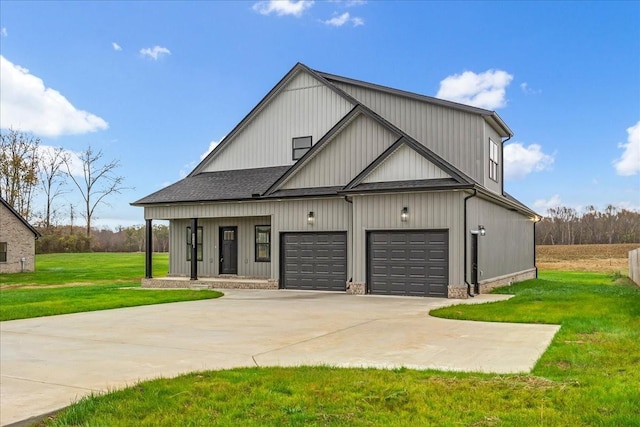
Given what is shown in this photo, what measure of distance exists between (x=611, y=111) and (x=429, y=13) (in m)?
13.1

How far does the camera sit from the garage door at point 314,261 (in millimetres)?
19312

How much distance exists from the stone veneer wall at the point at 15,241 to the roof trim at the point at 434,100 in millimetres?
24714

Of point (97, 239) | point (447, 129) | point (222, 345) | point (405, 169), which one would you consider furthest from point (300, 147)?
point (97, 239)

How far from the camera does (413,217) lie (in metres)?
17.1

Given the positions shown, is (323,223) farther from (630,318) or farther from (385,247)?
(630,318)

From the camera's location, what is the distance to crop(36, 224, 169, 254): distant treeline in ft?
180

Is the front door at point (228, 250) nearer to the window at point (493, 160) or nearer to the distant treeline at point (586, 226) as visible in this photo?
the window at point (493, 160)

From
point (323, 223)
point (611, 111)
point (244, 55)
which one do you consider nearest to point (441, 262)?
point (323, 223)

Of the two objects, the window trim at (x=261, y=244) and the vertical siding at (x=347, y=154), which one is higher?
the vertical siding at (x=347, y=154)

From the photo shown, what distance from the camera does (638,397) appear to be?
204 inches

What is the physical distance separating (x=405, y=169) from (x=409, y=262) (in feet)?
9.75

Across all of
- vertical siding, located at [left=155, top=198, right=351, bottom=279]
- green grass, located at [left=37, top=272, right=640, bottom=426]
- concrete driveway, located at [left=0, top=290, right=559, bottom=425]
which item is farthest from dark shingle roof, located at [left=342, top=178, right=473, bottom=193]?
green grass, located at [left=37, top=272, right=640, bottom=426]

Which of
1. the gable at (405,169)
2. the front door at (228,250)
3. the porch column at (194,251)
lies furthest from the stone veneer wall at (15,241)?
the gable at (405,169)

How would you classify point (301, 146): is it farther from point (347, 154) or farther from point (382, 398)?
point (382, 398)
